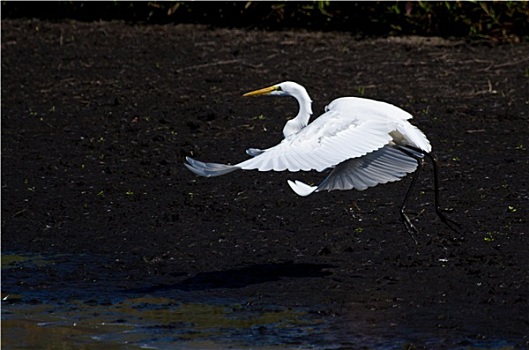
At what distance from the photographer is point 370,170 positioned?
6391 mm

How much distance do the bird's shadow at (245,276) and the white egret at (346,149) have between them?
43 cm

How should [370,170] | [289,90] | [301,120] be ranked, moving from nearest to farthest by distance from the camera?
[370,170] → [301,120] → [289,90]

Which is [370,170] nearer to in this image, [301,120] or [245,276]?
[301,120]

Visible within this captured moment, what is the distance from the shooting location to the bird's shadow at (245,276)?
19.9 ft

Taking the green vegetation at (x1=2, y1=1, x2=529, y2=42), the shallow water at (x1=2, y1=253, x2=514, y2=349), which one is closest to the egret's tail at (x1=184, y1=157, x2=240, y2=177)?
the shallow water at (x1=2, y1=253, x2=514, y2=349)

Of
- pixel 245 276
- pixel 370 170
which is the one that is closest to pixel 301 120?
pixel 370 170

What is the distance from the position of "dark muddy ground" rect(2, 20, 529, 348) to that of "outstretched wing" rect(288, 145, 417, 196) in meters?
0.37

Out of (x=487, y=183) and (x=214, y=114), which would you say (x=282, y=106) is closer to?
(x=214, y=114)

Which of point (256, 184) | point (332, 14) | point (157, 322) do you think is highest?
point (332, 14)

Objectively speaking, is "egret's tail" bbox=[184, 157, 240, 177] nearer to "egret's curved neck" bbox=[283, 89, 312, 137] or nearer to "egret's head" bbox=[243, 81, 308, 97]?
"egret's curved neck" bbox=[283, 89, 312, 137]

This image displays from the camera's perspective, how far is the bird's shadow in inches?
239

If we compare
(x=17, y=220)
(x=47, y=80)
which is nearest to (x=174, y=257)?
(x=17, y=220)

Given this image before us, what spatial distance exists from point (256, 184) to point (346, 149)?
214 centimetres

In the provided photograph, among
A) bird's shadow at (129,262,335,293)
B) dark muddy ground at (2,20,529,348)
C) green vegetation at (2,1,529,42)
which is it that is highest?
green vegetation at (2,1,529,42)
